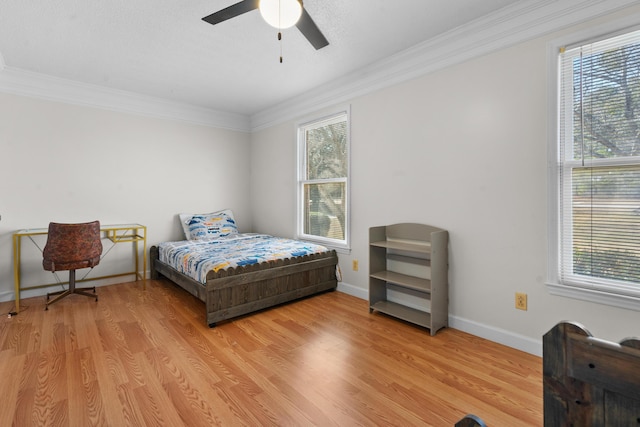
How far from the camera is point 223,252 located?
11.0 feet

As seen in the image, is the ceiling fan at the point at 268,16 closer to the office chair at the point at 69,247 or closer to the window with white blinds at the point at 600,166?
the window with white blinds at the point at 600,166

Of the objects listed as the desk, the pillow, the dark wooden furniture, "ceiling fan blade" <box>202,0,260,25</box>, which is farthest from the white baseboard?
the desk

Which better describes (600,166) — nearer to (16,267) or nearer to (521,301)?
(521,301)

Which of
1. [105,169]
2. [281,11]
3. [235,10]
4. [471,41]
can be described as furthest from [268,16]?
[105,169]

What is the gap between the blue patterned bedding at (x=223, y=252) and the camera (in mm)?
2939

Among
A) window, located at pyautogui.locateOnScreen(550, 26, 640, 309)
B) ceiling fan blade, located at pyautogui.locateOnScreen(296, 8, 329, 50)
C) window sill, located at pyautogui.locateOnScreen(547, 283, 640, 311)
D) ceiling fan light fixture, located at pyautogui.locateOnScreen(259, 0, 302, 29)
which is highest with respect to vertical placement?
ceiling fan blade, located at pyautogui.locateOnScreen(296, 8, 329, 50)

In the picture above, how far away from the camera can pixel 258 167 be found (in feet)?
16.6

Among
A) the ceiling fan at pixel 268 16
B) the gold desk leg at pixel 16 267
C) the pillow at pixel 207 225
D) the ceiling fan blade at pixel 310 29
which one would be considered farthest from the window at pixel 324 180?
the gold desk leg at pixel 16 267

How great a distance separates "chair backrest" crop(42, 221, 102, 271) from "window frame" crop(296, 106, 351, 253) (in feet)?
7.77

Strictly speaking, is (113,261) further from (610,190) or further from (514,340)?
(610,190)

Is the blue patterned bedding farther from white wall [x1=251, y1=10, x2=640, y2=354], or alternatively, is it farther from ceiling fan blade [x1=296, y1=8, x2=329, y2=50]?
ceiling fan blade [x1=296, y1=8, x2=329, y2=50]

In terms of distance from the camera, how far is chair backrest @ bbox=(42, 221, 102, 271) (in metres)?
3.01

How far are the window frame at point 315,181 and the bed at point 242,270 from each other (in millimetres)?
220

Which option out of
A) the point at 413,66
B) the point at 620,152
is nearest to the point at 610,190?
the point at 620,152
